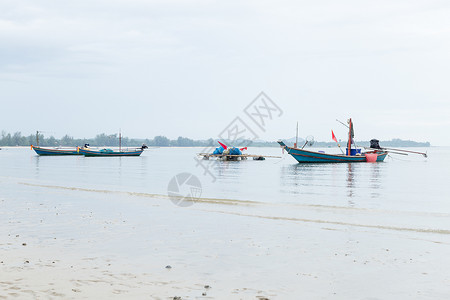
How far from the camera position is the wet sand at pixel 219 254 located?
27.8ft

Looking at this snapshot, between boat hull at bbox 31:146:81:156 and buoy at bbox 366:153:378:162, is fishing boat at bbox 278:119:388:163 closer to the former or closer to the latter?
buoy at bbox 366:153:378:162

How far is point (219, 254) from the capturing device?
1162 cm

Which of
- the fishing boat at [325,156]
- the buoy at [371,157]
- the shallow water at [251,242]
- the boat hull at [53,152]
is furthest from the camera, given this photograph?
the boat hull at [53,152]

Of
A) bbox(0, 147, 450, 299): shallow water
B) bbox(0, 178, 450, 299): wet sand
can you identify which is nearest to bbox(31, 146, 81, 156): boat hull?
bbox(0, 147, 450, 299): shallow water

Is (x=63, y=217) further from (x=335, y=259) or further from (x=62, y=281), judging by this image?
(x=335, y=259)

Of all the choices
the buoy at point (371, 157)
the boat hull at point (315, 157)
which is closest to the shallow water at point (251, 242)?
the boat hull at point (315, 157)

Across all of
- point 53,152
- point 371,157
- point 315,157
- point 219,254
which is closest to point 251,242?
point 219,254

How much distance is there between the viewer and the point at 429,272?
993cm

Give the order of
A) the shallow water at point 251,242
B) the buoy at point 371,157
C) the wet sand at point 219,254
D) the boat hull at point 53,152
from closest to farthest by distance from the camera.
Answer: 1. the wet sand at point 219,254
2. the shallow water at point 251,242
3. the buoy at point 371,157
4. the boat hull at point 53,152

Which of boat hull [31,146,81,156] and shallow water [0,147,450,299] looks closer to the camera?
shallow water [0,147,450,299]

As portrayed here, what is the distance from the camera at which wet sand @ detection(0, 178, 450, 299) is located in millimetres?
8469

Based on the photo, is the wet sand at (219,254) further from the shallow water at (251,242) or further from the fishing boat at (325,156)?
the fishing boat at (325,156)

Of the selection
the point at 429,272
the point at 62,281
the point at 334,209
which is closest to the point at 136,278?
the point at 62,281

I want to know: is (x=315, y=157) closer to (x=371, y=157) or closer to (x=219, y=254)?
(x=371, y=157)
